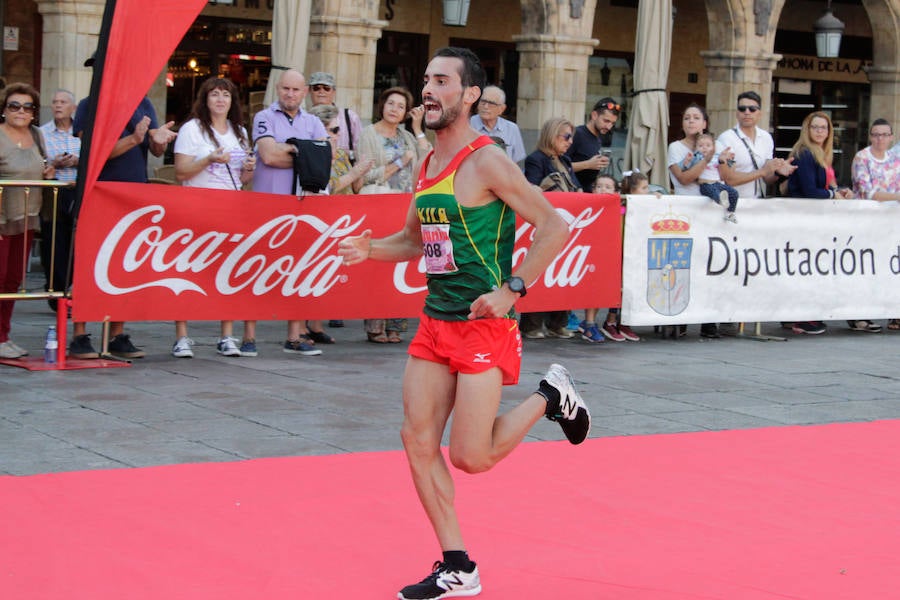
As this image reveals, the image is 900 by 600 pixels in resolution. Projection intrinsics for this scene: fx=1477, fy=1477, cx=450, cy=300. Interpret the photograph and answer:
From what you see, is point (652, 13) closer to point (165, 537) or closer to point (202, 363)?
point (202, 363)

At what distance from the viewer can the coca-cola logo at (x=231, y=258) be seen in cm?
974

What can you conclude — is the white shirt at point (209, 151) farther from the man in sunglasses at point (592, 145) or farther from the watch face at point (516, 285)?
the watch face at point (516, 285)

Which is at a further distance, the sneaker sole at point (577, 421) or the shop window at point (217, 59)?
the shop window at point (217, 59)

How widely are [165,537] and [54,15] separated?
10.9 metres

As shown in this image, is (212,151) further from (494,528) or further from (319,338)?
(494,528)

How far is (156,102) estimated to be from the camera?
19672 millimetres

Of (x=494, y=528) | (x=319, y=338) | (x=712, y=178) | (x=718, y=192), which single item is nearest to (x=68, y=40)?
(x=319, y=338)

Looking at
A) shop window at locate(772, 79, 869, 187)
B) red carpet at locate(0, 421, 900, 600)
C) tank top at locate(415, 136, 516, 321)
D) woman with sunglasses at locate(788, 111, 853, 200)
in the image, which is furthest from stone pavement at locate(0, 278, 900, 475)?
shop window at locate(772, 79, 869, 187)

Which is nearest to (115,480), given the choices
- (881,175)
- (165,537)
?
(165,537)

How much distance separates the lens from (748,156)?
12.8 metres

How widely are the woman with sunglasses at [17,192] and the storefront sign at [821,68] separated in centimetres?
1970

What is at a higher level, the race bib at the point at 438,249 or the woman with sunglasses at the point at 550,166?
the woman with sunglasses at the point at 550,166

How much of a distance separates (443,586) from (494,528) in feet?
3.40

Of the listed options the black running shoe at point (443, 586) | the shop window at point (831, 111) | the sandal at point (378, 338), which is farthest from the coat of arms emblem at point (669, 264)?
the shop window at point (831, 111)
